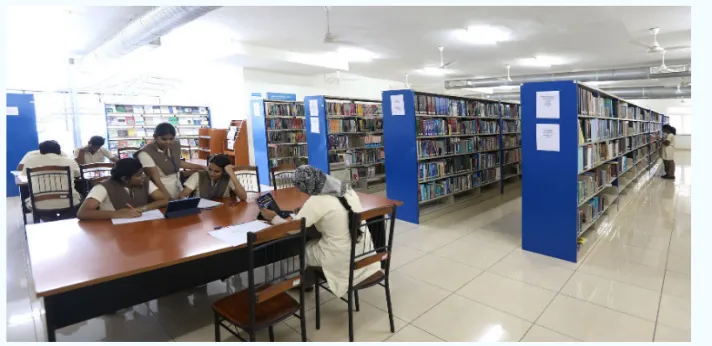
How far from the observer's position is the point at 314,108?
6785 mm

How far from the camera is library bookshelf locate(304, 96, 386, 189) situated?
677 centimetres

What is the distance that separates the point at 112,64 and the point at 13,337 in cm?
794

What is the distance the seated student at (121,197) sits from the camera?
2.83 metres

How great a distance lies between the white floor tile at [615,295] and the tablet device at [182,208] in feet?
10.3

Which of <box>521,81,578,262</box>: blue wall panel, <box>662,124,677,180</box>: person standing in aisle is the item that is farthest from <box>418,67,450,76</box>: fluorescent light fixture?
<box>521,81,578,262</box>: blue wall panel

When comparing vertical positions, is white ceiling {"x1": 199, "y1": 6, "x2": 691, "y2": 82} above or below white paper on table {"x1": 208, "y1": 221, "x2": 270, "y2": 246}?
above

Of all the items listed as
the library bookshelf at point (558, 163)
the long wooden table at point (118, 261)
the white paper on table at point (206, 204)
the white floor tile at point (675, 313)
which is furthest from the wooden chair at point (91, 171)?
the white floor tile at point (675, 313)

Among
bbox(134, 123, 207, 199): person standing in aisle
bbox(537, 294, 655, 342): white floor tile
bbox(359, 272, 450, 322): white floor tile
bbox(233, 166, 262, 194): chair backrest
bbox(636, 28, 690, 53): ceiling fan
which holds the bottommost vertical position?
bbox(537, 294, 655, 342): white floor tile

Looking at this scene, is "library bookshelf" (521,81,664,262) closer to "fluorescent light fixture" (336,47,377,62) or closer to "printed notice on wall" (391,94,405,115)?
"printed notice on wall" (391,94,405,115)

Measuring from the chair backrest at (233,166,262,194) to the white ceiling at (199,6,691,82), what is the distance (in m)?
2.39

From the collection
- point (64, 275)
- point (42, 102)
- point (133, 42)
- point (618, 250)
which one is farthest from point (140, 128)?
point (618, 250)

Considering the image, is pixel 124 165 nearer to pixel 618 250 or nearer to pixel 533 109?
pixel 533 109

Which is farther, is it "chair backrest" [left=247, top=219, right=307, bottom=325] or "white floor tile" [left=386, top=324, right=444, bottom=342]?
"white floor tile" [left=386, top=324, right=444, bottom=342]

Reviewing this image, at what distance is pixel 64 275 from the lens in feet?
5.99
